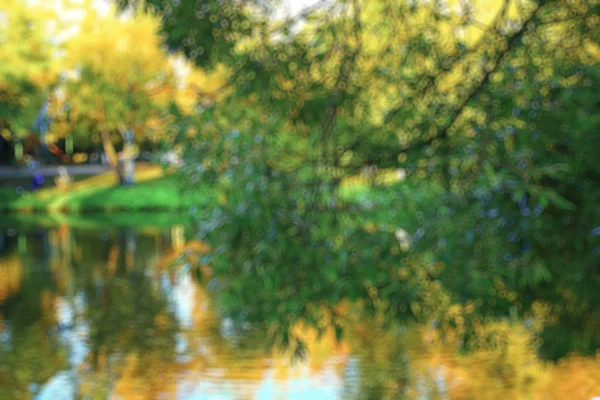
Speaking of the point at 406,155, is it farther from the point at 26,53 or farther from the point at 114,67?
the point at 26,53

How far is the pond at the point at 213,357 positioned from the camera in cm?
1102

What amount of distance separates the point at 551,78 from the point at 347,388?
4.44 m

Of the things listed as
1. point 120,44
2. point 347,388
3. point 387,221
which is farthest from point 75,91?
point 387,221

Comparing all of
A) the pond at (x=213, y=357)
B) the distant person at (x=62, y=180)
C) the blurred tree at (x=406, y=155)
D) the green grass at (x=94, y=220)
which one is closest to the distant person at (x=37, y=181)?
the distant person at (x=62, y=180)

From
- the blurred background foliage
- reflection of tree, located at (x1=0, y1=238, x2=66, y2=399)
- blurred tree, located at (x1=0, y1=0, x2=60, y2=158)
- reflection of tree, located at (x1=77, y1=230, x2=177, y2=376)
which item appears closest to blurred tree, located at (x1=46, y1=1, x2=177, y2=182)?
blurred tree, located at (x1=0, y1=0, x2=60, y2=158)

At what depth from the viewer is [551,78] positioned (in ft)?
25.3

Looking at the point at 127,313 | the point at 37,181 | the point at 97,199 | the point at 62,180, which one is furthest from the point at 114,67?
the point at 127,313

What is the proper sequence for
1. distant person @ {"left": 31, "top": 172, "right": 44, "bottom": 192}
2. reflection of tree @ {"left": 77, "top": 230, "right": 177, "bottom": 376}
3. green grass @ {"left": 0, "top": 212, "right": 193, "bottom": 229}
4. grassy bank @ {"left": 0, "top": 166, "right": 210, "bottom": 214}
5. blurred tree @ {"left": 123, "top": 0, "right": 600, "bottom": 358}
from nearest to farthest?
blurred tree @ {"left": 123, "top": 0, "right": 600, "bottom": 358} → reflection of tree @ {"left": 77, "top": 230, "right": 177, "bottom": 376} → green grass @ {"left": 0, "top": 212, "right": 193, "bottom": 229} → grassy bank @ {"left": 0, "top": 166, "right": 210, "bottom": 214} → distant person @ {"left": 31, "top": 172, "right": 44, "bottom": 192}

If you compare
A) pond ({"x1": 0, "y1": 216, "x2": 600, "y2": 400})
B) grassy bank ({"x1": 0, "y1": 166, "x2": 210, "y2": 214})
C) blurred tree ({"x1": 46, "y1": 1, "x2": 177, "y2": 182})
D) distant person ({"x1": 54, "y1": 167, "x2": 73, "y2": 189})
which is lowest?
pond ({"x1": 0, "y1": 216, "x2": 600, "y2": 400})

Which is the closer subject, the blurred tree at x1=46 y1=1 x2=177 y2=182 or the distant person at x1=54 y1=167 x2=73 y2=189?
the blurred tree at x1=46 y1=1 x2=177 y2=182

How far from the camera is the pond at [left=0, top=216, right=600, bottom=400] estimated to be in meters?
11.0

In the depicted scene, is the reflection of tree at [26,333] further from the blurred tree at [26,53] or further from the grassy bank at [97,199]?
the blurred tree at [26,53]

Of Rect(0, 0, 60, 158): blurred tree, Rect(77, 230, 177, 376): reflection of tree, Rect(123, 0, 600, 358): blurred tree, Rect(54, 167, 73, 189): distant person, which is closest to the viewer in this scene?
Rect(123, 0, 600, 358): blurred tree

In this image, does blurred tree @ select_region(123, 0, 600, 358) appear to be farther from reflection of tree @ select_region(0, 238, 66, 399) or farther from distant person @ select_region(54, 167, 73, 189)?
distant person @ select_region(54, 167, 73, 189)
